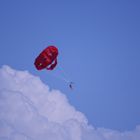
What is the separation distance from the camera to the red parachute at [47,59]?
169 ft

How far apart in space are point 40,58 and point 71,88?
7.79 meters

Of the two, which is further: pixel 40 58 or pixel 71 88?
pixel 40 58

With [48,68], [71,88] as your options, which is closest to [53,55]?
[48,68]

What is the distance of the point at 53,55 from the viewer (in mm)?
52500

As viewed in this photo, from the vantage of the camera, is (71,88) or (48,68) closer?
(71,88)

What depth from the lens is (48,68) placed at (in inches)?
2083

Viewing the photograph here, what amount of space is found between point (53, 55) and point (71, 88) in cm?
→ 768

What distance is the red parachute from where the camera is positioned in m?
51.5

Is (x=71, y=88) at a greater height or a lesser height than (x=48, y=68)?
lesser

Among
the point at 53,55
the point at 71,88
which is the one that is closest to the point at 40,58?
the point at 53,55

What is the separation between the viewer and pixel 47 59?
170 feet

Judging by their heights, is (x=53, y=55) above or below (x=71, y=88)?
above

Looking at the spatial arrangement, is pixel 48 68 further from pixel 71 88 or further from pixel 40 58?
pixel 71 88

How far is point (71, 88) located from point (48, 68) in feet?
23.6
